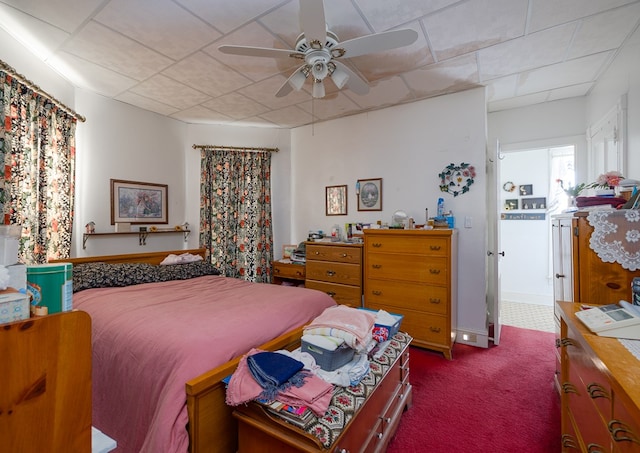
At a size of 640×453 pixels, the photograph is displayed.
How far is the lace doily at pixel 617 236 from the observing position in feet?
5.02

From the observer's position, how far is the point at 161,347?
1.47 metres

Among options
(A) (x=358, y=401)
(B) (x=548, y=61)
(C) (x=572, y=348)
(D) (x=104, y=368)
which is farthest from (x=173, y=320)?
(B) (x=548, y=61)

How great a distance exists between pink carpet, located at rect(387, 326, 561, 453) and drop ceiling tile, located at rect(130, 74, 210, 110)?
3735 millimetres

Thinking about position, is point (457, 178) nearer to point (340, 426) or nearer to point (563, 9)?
point (563, 9)

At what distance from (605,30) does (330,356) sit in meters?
3.15

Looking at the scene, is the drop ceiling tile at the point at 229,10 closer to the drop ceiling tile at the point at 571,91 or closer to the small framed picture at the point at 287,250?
the small framed picture at the point at 287,250

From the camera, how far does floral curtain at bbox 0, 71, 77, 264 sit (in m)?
2.25

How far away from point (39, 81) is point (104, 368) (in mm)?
2759

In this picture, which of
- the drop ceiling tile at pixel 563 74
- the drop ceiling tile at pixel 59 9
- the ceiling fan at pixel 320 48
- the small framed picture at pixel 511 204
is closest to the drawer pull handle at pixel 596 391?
the ceiling fan at pixel 320 48

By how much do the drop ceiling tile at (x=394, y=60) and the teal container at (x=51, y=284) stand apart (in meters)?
2.62

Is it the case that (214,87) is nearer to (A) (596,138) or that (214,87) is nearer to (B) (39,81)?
(B) (39,81)

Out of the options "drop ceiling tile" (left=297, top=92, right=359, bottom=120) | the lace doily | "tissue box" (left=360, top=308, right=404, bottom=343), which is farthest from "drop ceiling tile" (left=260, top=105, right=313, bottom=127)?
the lace doily

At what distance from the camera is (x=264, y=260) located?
4.45 m

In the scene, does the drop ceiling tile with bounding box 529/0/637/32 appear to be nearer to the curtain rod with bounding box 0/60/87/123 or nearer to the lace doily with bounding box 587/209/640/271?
the lace doily with bounding box 587/209/640/271
